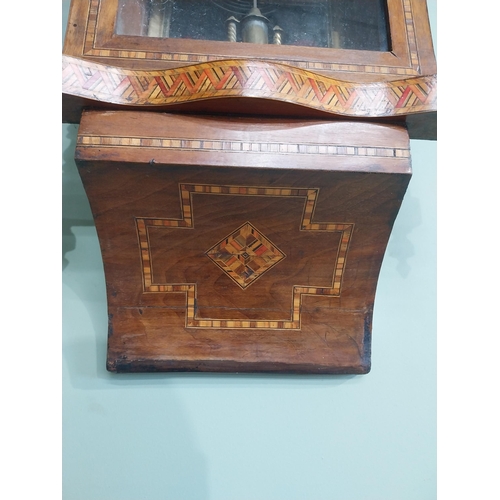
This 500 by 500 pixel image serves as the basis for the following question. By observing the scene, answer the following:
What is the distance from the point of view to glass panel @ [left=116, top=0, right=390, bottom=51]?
2.68 feet

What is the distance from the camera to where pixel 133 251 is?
2.81 ft

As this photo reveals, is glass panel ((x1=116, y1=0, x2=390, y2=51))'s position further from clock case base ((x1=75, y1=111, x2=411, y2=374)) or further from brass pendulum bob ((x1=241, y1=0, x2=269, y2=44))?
clock case base ((x1=75, y1=111, x2=411, y2=374))

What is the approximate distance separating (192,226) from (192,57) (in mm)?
280

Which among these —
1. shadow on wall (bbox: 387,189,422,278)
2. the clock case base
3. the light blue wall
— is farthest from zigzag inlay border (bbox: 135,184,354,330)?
shadow on wall (bbox: 387,189,422,278)

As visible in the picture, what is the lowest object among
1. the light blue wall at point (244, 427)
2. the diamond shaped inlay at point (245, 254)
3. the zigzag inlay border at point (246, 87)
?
the light blue wall at point (244, 427)

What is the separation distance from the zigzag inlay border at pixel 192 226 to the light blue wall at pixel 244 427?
125 millimetres

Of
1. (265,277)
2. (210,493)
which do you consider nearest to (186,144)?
(265,277)

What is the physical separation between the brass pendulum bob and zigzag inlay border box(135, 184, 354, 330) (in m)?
0.29

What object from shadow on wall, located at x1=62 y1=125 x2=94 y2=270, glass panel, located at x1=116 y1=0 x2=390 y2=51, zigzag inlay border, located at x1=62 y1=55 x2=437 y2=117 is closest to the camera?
zigzag inlay border, located at x1=62 y1=55 x2=437 y2=117

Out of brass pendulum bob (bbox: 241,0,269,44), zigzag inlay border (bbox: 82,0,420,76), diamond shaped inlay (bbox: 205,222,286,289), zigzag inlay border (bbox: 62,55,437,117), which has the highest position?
brass pendulum bob (bbox: 241,0,269,44)

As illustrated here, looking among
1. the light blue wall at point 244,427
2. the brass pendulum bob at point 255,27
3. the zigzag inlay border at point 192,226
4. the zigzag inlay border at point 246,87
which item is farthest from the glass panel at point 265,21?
the light blue wall at point 244,427

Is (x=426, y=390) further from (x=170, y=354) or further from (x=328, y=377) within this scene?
(x=170, y=354)

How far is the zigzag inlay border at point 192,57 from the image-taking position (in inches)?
29.8

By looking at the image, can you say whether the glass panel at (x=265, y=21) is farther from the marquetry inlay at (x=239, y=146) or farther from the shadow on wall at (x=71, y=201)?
the shadow on wall at (x=71, y=201)
